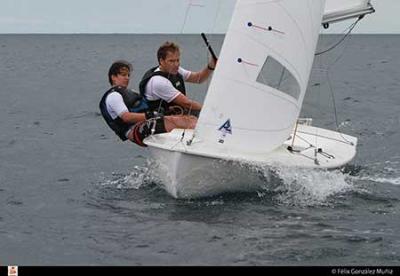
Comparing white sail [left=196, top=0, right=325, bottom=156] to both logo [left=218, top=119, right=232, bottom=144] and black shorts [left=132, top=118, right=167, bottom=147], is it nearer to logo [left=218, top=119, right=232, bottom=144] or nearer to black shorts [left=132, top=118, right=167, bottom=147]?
logo [left=218, top=119, right=232, bottom=144]

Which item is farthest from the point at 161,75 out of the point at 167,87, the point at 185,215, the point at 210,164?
the point at 185,215

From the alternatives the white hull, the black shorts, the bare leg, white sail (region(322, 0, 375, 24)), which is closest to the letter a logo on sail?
the white hull

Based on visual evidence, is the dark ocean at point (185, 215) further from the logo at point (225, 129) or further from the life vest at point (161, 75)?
the life vest at point (161, 75)

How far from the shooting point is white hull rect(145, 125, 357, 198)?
25.6 ft

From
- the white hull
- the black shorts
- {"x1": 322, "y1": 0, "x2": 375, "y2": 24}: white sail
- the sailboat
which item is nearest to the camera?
the white hull

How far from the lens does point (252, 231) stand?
727 cm

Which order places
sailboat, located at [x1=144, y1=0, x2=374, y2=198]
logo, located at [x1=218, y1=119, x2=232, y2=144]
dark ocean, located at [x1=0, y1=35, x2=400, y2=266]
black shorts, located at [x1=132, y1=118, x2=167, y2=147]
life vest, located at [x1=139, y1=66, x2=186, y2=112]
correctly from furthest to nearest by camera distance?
life vest, located at [x1=139, y1=66, x2=186, y2=112] < black shorts, located at [x1=132, y1=118, x2=167, y2=147] < logo, located at [x1=218, y1=119, x2=232, y2=144] < sailboat, located at [x1=144, y1=0, x2=374, y2=198] < dark ocean, located at [x1=0, y1=35, x2=400, y2=266]

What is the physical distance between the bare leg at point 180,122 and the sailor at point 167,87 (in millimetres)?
96

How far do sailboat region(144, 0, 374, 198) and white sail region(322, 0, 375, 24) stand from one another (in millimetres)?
792

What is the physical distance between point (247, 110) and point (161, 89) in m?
1.12

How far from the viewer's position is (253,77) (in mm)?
8172

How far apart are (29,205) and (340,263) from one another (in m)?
3.98

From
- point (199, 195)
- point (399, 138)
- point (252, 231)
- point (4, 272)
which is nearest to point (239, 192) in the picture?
point (199, 195)

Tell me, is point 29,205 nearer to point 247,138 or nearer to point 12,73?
point 247,138
